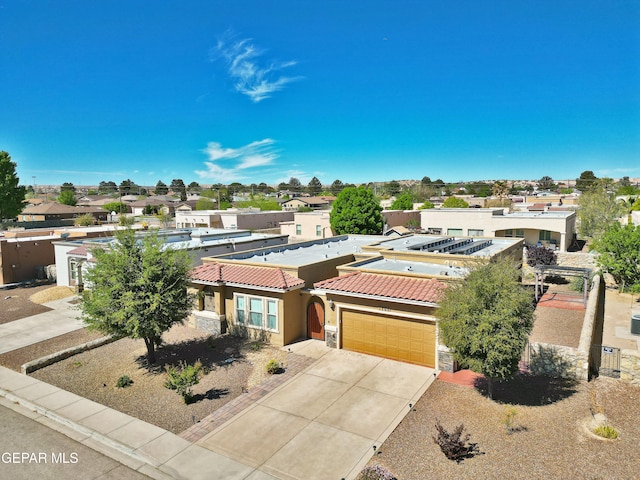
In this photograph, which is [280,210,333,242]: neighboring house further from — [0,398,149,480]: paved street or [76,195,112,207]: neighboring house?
[76,195,112,207]: neighboring house

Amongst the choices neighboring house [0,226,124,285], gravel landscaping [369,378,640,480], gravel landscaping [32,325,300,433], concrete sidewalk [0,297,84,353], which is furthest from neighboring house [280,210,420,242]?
gravel landscaping [369,378,640,480]

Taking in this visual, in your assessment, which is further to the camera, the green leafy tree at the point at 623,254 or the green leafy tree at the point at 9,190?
the green leafy tree at the point at 9,190

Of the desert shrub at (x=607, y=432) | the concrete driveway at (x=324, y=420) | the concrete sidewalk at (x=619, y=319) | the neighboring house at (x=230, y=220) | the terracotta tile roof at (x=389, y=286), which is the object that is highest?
the neighboring house at (x=230, y=220)

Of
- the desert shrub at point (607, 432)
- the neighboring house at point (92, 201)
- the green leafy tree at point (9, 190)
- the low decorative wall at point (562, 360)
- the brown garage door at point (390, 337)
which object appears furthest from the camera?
the neighboring house at point (92, 201)

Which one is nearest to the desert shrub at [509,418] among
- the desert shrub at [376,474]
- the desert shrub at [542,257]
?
the desert shrub at [376,474]

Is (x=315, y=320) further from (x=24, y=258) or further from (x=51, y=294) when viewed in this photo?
(x=24, y=258)

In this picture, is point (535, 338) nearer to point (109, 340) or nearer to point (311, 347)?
point (311, 347)

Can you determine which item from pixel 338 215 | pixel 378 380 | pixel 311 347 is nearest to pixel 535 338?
pixel 378 380

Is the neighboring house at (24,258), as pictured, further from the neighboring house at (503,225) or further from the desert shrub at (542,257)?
the desert shrub at (542,257)
